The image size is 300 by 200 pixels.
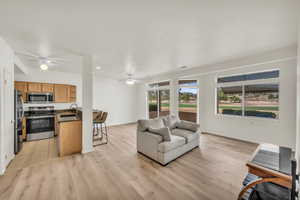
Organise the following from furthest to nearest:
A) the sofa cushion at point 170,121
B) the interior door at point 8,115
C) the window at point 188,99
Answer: the window at point 188,99, the sofa cushion at point 170,121, the interior door at point 8,115

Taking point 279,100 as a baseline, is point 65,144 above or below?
below

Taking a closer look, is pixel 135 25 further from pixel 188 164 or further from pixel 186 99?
pixel 186 99

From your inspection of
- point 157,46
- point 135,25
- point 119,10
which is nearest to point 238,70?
point 157,46

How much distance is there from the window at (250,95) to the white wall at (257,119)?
204mm

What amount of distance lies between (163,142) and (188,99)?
3.38 meters

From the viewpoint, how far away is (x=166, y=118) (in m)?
3.83

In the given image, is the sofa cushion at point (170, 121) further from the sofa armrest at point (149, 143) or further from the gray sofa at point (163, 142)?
the sofa armrest at point (149, 143)

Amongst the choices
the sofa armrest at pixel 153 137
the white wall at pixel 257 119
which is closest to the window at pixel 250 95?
the white wall at pixel 257 119

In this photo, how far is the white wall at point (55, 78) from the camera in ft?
15.1

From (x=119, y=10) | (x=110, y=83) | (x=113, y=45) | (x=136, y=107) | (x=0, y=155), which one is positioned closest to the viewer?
(x=119, y=10)

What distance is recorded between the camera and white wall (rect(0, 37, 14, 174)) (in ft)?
7.51

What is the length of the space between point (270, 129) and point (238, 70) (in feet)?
6.62

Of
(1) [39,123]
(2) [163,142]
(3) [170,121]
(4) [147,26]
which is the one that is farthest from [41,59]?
(3) [170,121]

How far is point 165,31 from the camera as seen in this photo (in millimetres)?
2281
